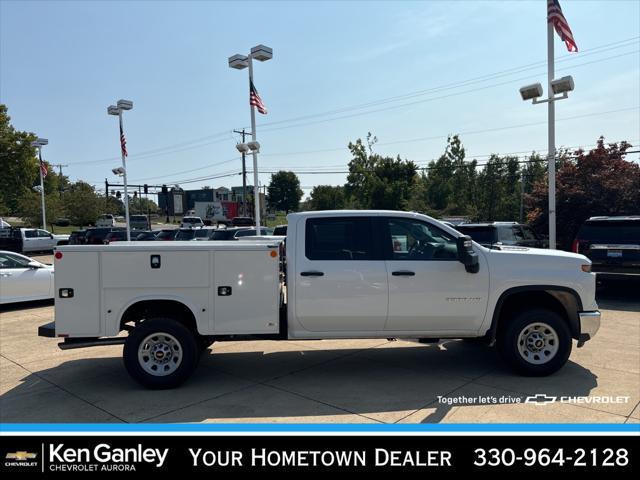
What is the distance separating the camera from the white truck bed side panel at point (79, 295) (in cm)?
524

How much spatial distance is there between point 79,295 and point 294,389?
2.56 metres

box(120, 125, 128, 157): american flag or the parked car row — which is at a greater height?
box(120, 125, 128, 157): american flag

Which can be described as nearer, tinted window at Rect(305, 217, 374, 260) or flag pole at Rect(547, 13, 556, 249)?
tinted window at Rect(305, 217, 374, 260)

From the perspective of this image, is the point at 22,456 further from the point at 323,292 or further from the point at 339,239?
the point at 339,239

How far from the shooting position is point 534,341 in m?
5.66

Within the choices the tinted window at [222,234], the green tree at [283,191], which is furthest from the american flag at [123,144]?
the green tree at [283,191]

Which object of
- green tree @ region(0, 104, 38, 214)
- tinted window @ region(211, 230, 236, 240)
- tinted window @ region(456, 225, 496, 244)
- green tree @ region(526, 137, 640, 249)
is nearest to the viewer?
tinted window @ region(456, 225, 496, 244)

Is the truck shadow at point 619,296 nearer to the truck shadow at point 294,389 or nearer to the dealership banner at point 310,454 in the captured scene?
the truck shadow at point 294,389

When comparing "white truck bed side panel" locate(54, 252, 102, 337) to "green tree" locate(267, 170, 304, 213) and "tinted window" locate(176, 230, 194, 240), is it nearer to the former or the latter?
"tinted window" locate(176, 230, 194, 240)

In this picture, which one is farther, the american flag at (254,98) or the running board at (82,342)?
the american flag at (254,98)

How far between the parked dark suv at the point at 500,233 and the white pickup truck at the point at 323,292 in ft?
18.5

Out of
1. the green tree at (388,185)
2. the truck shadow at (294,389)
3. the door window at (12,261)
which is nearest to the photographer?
the truck shadow at (294,389)

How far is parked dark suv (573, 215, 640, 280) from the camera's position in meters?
10.0

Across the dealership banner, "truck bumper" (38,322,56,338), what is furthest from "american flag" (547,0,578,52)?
"truck bumper" (38,322,56,338)
